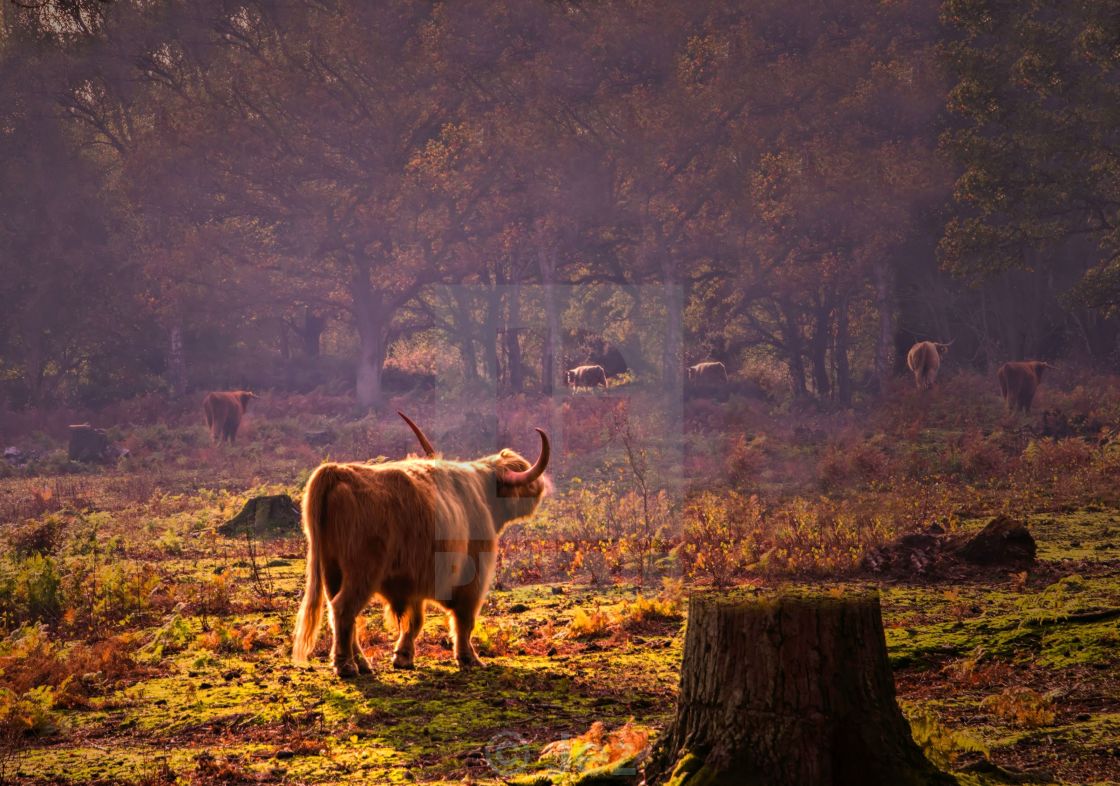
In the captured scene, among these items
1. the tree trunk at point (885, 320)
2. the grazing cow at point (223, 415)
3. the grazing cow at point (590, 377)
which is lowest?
the grazing cow at point (223, 415)

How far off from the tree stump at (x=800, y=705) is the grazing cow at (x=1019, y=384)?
23.0 m

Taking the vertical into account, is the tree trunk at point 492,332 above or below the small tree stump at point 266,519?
above

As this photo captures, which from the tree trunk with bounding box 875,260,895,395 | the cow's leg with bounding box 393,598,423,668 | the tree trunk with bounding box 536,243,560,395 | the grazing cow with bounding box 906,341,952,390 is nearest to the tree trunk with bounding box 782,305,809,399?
the tree trunk with bounding box 875,260,895,395

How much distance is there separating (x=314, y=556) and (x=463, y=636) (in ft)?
4.47

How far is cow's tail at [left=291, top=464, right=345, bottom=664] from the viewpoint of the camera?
7.61 meters

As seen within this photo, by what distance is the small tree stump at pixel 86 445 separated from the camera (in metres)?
27.5

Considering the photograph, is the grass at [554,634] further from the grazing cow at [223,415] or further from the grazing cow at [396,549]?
the grazing cow at [223,415]

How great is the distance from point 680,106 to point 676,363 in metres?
8.84

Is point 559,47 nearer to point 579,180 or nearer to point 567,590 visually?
point 579,180

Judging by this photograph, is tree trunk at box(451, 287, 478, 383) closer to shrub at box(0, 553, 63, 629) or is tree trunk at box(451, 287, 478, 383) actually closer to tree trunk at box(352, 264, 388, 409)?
tree trunk at box(352, 264, 388, 409)

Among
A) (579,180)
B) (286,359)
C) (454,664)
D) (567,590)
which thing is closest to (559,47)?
(579,180)

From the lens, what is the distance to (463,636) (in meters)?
8.30

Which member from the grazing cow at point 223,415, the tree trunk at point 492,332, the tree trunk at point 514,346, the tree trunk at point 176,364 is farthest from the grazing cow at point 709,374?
the tree trunk at point 176,364

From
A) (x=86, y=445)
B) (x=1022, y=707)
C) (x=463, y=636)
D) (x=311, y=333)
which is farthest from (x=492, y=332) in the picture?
(x=1022, y=707)
